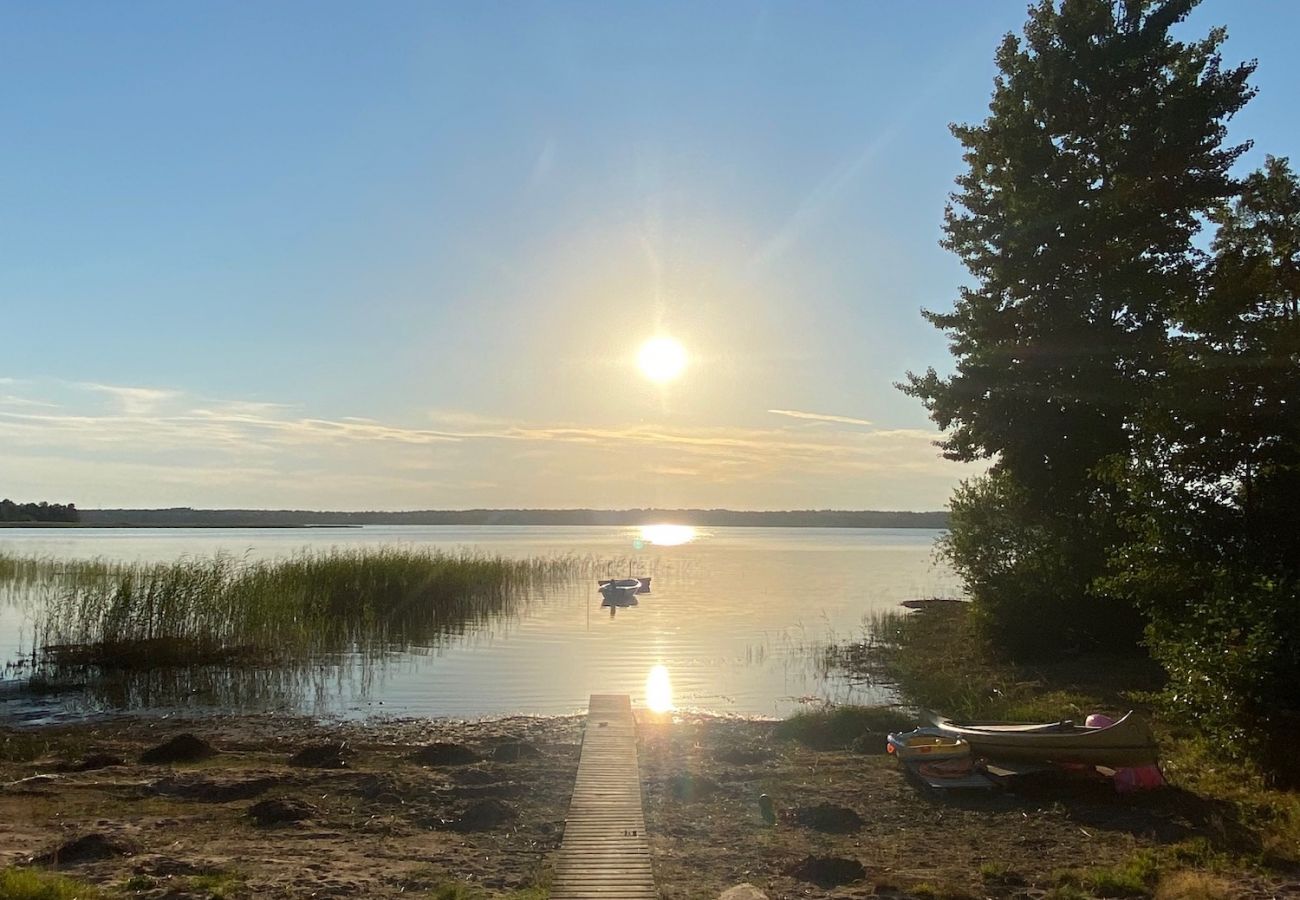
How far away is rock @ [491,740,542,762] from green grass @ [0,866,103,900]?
6310 mm

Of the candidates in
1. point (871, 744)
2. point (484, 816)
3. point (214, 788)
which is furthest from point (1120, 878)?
point (214, 788)

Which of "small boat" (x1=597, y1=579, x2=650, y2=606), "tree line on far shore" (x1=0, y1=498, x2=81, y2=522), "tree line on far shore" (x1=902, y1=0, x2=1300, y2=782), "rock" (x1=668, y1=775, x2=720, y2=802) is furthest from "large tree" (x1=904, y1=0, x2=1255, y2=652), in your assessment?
"tree line on far shore" (x1=0, y1=498, x2=81, y2=522)

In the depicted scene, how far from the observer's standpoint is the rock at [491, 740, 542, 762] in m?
13.5

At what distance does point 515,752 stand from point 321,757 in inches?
100

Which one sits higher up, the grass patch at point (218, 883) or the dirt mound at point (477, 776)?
the grass patch at point (218, 883)

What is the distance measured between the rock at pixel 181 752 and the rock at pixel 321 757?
1.18m

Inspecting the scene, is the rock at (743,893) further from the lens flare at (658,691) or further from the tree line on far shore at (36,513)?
the tree line on far shore at (36,513)

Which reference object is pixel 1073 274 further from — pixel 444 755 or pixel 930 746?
pixel 444 755

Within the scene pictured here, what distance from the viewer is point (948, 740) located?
39.9ft

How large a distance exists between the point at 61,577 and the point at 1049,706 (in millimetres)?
36322

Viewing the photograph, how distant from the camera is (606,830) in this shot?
9562 mm

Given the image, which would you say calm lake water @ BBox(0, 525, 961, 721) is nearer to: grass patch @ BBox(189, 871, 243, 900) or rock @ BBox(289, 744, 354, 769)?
rock @ BBox(289, 744, 354, 769)

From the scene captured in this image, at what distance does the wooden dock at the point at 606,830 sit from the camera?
8047 mm

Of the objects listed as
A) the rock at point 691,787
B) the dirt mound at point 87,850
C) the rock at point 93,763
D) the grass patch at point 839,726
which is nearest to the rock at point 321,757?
the rock at point 93,763
